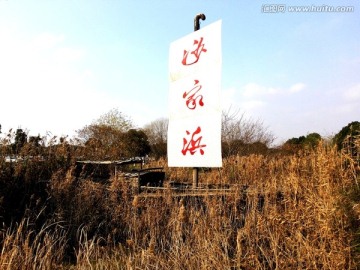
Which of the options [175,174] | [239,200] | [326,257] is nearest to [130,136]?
[175,174]

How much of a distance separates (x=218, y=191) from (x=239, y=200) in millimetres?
400

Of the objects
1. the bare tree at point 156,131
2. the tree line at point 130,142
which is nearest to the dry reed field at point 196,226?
the tree line at point 130,142

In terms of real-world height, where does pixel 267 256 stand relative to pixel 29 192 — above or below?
below

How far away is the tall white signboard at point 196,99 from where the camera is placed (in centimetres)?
580

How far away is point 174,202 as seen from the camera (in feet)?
18.1

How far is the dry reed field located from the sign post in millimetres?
886

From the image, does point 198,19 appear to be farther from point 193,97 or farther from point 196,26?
point 193,97

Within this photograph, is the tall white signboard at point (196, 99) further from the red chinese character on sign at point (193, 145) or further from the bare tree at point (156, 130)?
the bare tree at point (156, 130)

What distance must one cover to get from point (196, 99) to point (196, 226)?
235 cm

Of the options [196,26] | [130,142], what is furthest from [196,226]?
[130,142]

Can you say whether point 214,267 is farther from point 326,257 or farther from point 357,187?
point 357,187

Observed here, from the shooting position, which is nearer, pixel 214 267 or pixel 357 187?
pixel 357 187

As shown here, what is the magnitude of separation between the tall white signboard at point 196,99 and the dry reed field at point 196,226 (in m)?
0.87

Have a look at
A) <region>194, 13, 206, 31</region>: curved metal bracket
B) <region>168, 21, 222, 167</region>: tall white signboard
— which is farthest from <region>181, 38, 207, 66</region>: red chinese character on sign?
<region>194, 13, 206, 31</region>: curved metal bracket
